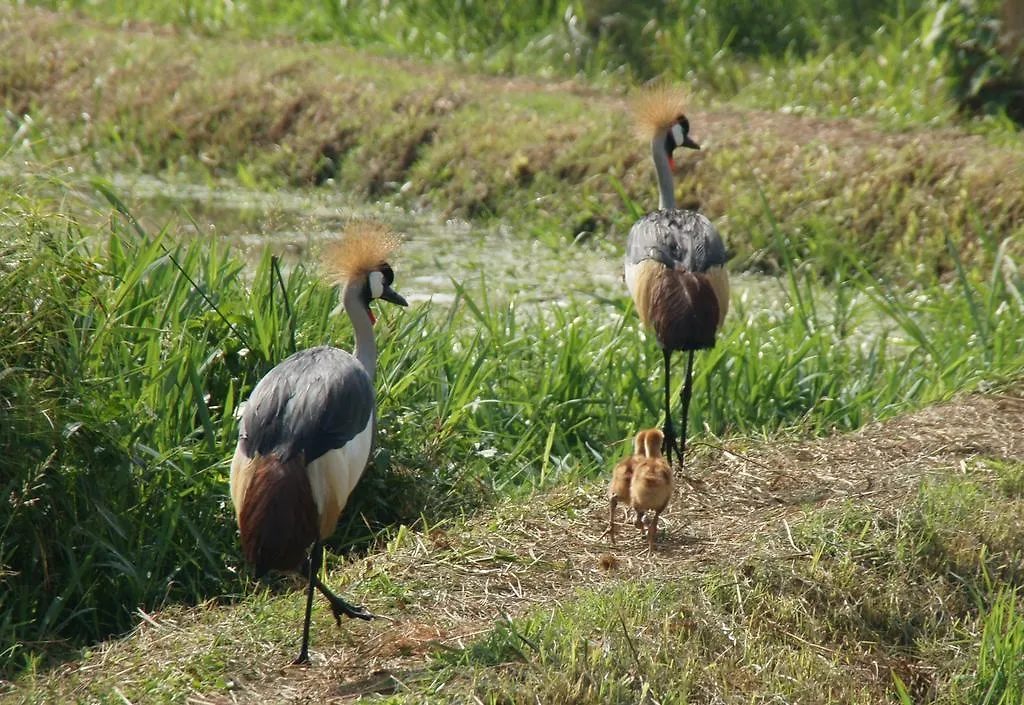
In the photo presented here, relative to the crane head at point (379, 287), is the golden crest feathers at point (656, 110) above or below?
above

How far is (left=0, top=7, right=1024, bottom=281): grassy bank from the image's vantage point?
9500mm

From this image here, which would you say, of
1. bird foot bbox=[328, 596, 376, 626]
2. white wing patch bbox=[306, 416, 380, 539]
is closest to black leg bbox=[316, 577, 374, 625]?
bird foot bbox=[328, 596, 376, 626]

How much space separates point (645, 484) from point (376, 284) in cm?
120

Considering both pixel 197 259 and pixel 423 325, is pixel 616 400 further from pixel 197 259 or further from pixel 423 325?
pixel 197 259

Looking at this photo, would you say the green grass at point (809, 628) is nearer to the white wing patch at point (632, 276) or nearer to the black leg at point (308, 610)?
the black leg at point (308, 610)

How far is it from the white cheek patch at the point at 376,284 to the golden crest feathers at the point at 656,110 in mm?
2609

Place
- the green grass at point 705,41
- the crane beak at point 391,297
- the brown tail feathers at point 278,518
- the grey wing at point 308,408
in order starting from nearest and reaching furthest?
the brown tail feathers at point 278,518 < the grey wing at point 308,408 < the crane beak at point 391,297 < the green grass at point 705,41

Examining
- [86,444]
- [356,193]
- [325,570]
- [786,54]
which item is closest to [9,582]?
[86,444]

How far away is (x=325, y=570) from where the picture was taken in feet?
17.7

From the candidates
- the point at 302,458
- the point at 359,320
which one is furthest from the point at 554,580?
the point at 359,320

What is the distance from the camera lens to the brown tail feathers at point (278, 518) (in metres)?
4.41

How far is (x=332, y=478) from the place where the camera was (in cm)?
466

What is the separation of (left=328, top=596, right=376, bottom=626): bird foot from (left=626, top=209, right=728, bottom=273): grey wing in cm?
223

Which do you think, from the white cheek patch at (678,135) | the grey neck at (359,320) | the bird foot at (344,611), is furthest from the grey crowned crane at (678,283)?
the bird foot at (344,611)
